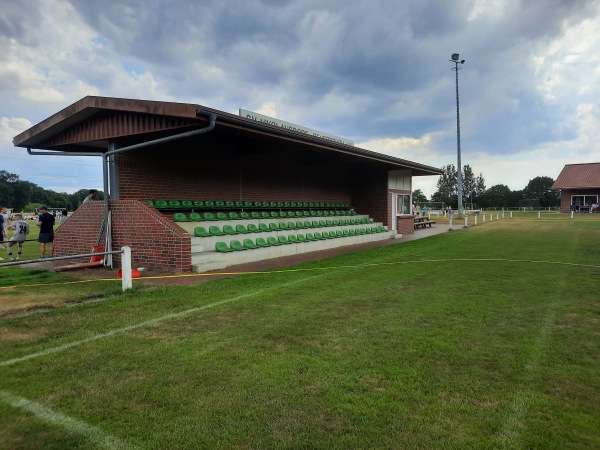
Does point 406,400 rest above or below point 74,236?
below

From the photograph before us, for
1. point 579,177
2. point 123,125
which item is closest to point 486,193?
point 579,177

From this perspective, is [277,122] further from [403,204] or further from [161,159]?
[403,204]

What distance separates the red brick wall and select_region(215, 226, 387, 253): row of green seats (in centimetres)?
144

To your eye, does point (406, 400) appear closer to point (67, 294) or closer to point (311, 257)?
point (67, 294)

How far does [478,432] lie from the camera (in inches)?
103

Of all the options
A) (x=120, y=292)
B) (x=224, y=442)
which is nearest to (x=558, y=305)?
(x=224, y=442)

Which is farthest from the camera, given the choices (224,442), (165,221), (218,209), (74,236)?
(218,209)

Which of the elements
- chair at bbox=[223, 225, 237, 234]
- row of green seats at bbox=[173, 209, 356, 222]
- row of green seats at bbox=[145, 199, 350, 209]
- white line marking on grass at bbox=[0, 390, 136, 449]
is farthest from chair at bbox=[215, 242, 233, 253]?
white line marking on grass at bbox=[0, 390, 136, 449]

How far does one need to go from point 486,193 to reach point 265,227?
87.7 metres

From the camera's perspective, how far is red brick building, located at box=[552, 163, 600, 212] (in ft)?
156

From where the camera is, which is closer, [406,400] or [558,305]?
[406,400]

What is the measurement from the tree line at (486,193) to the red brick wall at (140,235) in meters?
78.2

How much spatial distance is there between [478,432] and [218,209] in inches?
451

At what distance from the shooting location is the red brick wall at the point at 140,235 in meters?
9.04
